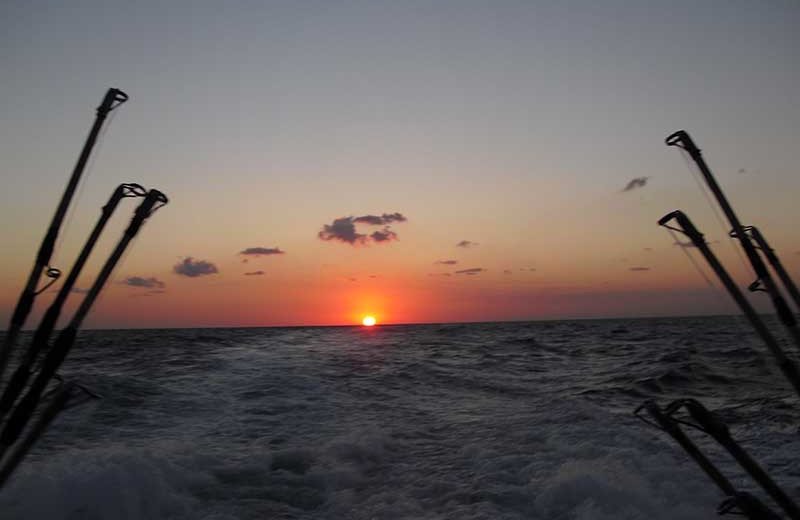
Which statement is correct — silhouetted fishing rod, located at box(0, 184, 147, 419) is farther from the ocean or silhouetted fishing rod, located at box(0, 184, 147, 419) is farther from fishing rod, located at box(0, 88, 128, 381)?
the ocean

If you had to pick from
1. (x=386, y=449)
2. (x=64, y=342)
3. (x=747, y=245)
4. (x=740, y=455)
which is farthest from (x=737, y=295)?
(x=386, y=449)

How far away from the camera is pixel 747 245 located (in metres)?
5.50

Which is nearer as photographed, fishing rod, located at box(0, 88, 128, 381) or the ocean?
fishing rod, located at box(0, 88, 128, 381)

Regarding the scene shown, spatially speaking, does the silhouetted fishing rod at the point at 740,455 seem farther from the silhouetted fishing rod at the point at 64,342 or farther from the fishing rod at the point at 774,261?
the silhouetted fishing rod at the point at 64,342

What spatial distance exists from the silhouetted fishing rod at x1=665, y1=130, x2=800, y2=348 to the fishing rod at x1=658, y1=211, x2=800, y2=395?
0.24 meters

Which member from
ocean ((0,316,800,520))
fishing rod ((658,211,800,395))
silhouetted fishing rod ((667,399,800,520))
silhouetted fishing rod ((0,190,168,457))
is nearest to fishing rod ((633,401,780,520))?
silhouetted fishing rod ((667,399,800,520))

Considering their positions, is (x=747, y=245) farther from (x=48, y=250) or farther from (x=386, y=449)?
(x=386, y=449)

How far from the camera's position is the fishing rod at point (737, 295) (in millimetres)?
5004

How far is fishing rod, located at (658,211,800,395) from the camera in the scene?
16.4 ft

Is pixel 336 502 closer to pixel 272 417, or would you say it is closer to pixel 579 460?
pixel 579 460

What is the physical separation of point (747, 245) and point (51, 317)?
23.6 ft

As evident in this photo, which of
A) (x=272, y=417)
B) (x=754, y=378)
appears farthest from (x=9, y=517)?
(x=754, y=378)

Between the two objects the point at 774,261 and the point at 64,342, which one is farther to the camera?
the point at 774,261

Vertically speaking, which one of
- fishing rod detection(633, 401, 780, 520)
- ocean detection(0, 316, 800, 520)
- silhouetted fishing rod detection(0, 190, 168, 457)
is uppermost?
silhouetted fishing rod detection(0, 190, 168, 457)
